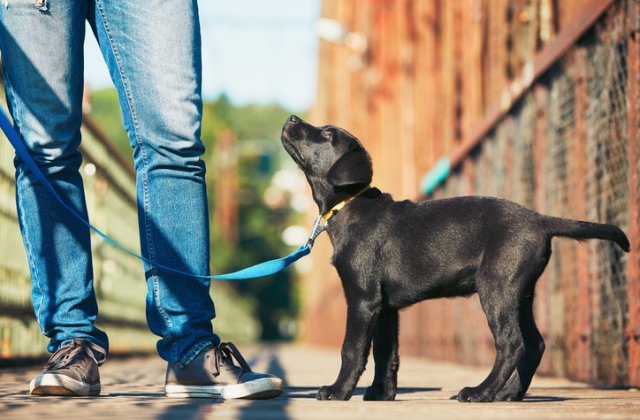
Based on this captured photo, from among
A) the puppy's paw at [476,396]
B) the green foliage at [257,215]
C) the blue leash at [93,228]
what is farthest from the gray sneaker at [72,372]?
the green foliage at [257,215]

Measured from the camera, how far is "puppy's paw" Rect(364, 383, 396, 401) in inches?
135

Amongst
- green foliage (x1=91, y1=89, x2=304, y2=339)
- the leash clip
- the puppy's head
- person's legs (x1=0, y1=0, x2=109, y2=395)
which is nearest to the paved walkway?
person's legs (x1=0, y1=0, x2=109, y2=395)

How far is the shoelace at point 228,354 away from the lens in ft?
10.7

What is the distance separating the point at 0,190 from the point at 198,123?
2.80 metres

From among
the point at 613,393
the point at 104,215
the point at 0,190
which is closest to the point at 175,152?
the point at 613,393

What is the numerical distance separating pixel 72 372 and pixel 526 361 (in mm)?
1402

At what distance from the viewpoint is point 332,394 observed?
328 centimetres

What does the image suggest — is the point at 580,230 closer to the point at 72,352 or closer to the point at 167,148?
the point at 167,148

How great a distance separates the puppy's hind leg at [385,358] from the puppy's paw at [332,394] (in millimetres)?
147

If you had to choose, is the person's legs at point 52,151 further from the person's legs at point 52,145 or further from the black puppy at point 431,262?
the black puppy at point 431,262

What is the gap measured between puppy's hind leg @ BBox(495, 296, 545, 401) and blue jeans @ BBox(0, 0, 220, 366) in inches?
36.5

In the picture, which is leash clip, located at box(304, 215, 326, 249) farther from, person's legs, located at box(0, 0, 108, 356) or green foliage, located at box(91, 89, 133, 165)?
green foliage, located at box(91, 89, 133, 165)

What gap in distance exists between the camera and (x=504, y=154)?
7.45 m

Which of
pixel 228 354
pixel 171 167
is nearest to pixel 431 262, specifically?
pixel 228 354
